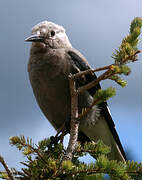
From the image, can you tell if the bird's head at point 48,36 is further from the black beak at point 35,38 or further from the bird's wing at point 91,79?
the bird's wing at point 91,79

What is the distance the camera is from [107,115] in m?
3.31

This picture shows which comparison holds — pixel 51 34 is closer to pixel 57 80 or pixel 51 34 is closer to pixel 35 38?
pixel 35 38

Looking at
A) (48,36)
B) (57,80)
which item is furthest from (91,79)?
(48,36)

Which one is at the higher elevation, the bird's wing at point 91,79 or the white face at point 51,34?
the white face at point 51,34

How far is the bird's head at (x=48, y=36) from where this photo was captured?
3.16 metres

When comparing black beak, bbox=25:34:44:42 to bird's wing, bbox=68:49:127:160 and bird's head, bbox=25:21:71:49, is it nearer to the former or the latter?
bird's head, bbox=25:21:71:49

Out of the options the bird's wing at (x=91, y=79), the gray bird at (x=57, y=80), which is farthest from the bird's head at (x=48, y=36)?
the bird's wing at (x=91, y=79)

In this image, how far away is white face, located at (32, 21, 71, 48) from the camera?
3.21 meters

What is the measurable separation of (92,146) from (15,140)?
0.49 meters

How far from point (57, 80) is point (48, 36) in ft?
1.98

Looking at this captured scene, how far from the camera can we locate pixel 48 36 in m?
3.25

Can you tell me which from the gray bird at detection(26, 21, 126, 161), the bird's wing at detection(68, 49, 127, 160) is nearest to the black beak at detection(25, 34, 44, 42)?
the gray bird at detection(26, 21, 126, 161)

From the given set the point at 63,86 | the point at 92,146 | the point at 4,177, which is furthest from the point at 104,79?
the point at 63,86

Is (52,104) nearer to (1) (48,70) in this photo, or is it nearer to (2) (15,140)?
(1) (48,70)
